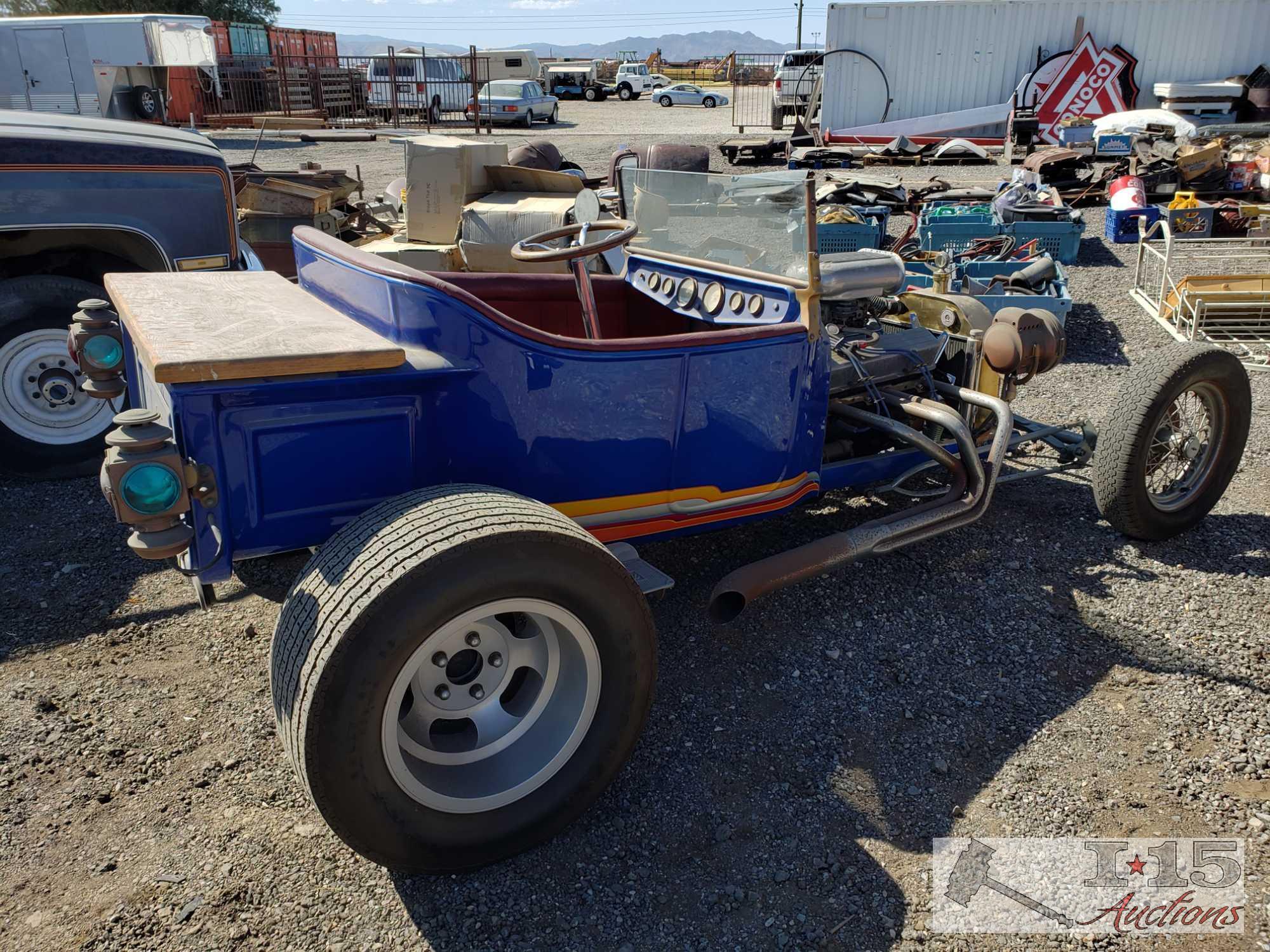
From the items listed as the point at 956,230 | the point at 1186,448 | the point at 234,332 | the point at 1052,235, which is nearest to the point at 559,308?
the point at 234,332

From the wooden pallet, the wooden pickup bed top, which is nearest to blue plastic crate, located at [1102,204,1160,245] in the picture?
the wooden pallet

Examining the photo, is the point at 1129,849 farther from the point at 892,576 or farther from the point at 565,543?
the point at 565,543

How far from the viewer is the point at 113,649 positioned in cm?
326

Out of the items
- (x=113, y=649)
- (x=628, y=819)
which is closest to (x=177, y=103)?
(x=113, y=649)

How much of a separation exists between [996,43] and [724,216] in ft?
55.2

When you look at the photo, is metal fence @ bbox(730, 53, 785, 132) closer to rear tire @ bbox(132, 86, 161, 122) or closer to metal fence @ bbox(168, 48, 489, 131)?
metal fence @ bbox(168, 48, 489, 131)

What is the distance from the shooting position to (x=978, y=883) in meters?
2.33

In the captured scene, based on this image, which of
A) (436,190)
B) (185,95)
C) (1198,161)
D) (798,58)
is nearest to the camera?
(436,190)

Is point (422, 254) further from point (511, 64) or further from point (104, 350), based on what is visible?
point (511, 64)

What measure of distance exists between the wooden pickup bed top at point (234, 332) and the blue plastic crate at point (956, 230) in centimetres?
691

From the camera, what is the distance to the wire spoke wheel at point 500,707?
2.30 meters

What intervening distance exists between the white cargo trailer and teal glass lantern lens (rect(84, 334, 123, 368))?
16121 mm

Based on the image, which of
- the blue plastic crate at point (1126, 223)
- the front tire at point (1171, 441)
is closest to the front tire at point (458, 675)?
the front tire at point (1171, 441)

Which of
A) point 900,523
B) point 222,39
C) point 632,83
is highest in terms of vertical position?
point 222,39
